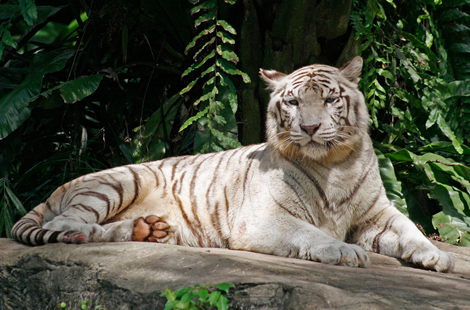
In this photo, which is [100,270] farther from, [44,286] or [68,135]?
[68,135]

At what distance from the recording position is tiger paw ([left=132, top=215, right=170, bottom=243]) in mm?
3232

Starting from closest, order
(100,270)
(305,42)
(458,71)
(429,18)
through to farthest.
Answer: (100,270)
(305,42)
(429,18)
(458,71)

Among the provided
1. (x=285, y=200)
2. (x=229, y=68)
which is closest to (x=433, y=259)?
(x=285, y=200)

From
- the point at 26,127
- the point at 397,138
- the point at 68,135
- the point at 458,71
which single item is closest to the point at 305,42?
the point at 397,138

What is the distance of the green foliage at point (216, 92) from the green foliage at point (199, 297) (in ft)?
9.18

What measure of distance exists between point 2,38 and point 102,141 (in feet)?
5.10

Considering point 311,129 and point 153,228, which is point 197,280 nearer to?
point 153,228

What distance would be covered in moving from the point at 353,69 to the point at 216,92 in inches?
61.7

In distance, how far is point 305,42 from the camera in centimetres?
504

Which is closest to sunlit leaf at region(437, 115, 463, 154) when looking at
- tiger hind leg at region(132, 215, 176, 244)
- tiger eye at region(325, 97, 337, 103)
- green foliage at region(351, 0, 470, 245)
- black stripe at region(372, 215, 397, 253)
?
green foliage at region(351, 0, 470, 245)

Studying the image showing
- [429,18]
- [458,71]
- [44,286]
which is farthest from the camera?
[458,71]

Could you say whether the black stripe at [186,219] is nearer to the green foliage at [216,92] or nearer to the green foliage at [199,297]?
the green foliage at [216,92]

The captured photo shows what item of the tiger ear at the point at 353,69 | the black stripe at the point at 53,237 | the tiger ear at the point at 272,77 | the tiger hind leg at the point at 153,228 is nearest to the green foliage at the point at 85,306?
the black stripe at the point at 53,237

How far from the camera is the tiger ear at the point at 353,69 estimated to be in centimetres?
366
